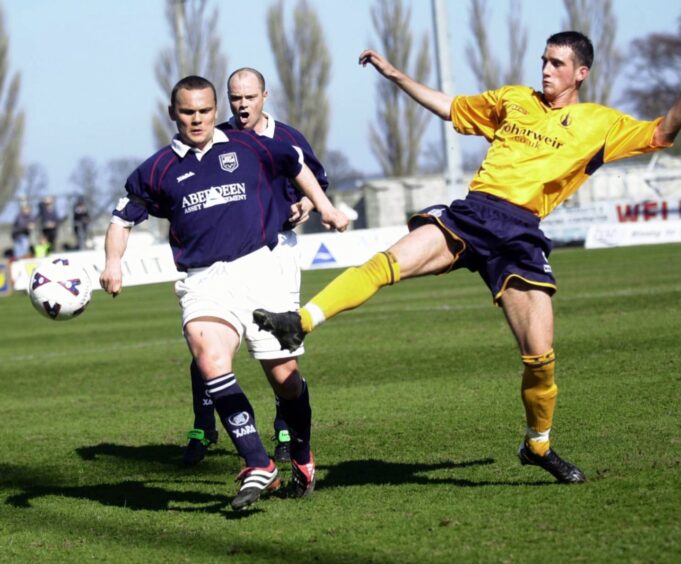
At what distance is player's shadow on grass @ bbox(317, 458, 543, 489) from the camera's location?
6.00 m

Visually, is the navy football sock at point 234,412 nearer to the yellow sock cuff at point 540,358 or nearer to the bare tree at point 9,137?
the yellow sock cuff at point 540,358

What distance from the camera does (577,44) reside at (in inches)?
230

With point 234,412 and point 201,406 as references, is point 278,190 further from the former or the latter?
point 201,406

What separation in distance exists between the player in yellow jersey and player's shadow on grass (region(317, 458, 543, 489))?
0.39 metres

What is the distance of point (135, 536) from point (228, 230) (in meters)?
1.53

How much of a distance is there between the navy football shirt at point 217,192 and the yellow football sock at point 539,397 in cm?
146

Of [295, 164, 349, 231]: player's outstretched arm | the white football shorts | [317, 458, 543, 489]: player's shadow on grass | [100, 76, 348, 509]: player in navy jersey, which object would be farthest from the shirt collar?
[317, 458, 543, 489]: player's shadow on grass

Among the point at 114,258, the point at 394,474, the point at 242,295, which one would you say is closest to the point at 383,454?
the point at 394,474

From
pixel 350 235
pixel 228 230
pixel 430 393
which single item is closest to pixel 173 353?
pixel 430 393

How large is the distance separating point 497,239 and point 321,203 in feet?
3.05

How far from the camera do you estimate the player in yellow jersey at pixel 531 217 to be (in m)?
5.63

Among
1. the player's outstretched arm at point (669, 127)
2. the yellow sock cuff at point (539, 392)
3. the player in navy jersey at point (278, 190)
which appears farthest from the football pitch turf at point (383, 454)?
the player's outstretched arm at point (669, 127)

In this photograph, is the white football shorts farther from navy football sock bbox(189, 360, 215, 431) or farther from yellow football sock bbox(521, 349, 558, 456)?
navy football sock bbox(189, 360, 215, 431)

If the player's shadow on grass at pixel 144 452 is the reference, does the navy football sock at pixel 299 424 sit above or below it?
above
